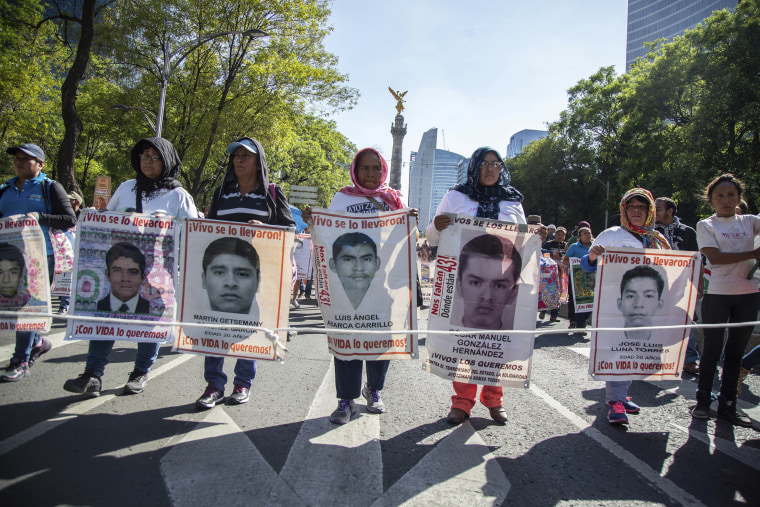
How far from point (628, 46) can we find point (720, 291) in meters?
170

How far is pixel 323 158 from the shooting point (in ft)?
122

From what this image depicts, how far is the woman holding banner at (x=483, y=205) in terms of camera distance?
3768 millimetres

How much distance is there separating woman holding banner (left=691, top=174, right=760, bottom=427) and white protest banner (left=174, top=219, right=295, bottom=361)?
3.63m

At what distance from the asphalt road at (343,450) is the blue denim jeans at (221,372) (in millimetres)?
198

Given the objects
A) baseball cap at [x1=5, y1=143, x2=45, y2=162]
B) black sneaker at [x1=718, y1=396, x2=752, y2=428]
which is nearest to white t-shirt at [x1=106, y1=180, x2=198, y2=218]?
baseball cap at [x1=5, y1=143, x2=45, y2=162]

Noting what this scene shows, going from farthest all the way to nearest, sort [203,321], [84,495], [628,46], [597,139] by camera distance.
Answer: [628,46], [597,139], [203,321], [84,495]

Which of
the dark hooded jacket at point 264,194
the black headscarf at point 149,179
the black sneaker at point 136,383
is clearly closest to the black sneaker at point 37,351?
the black sneaker at point 136,383

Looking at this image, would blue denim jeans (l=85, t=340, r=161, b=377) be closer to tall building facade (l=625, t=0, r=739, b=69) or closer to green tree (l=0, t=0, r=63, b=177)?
green tree (l=0, t=0, r=63, b=177)

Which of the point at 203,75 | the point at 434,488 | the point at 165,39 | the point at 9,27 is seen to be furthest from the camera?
the point at 203,75

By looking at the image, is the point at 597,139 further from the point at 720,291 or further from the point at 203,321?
the point at 203,321

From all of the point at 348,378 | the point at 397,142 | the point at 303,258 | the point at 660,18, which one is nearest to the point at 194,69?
the point at 303,258

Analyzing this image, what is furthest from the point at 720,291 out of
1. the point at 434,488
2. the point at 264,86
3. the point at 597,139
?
the point at 597,139

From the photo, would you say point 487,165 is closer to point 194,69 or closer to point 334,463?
point 334,463

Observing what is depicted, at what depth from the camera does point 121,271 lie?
3.66 meters
